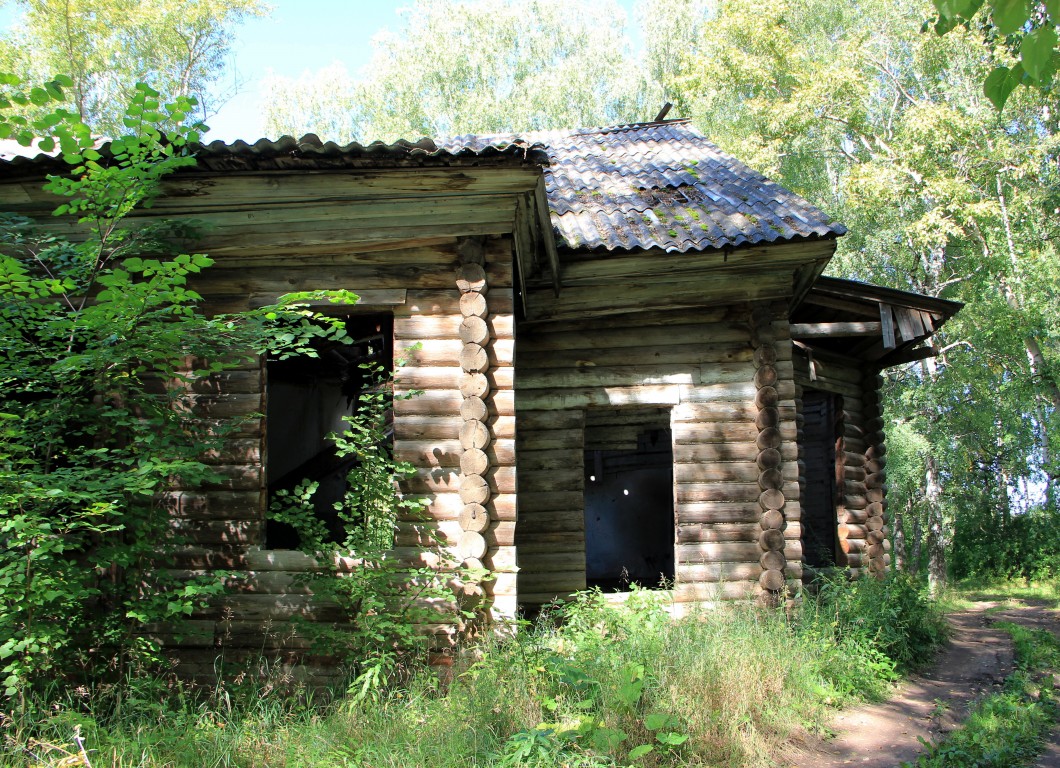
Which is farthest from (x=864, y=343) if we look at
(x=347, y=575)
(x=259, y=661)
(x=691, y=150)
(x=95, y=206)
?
(x=95, y=206)

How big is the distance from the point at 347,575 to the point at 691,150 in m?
7.69

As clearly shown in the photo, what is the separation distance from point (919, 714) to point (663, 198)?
5518mm

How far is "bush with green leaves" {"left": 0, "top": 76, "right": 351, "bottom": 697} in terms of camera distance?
16.0 ft

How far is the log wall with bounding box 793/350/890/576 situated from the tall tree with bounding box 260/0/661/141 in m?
18.6

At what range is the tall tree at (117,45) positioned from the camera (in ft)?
75.9

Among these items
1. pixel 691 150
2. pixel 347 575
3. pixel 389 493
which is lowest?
pixel 347 575

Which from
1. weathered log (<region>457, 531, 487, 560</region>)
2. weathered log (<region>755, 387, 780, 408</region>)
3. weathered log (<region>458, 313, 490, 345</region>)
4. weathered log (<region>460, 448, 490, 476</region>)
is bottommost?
weathered log (<region>457, 531, 487, 560</region>)

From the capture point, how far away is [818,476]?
42.7ft

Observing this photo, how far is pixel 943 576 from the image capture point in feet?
67.4

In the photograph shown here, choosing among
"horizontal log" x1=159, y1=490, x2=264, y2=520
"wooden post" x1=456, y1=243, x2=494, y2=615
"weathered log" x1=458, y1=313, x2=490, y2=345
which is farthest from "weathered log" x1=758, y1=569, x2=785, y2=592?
"horizontal log" x1=159, y1=490, x2=264, y2=520

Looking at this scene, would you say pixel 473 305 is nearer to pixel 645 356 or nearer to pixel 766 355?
pixel 645 356

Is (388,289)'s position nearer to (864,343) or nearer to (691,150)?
(691,150)

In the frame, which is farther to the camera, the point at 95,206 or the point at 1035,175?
the point at 1035,175

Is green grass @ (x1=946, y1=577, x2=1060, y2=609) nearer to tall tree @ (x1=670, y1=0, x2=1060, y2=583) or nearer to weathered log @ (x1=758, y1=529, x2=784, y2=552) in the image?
tall tree @ (x1=670, y1=0, x2=1060, y2=583)
